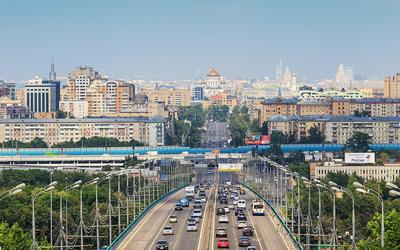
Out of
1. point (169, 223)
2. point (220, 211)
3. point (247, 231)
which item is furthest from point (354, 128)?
point (247, 231)

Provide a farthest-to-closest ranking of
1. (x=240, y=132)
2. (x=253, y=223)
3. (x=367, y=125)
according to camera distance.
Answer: (x=240, y=132) < (x=367, y=125) < (x=253, y=223)

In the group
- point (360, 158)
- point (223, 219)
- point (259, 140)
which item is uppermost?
point (259, 140)

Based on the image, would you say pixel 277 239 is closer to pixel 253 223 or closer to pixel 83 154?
pixel 253 223

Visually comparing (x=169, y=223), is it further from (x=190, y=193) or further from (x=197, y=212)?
(x=190, y=193)

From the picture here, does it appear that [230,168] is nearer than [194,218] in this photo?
No

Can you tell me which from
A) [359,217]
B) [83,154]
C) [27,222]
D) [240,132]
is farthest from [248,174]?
[240,132]

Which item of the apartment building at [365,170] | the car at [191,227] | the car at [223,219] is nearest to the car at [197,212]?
the car at [223,219]

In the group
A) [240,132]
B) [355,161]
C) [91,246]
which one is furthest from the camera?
[240,132]
